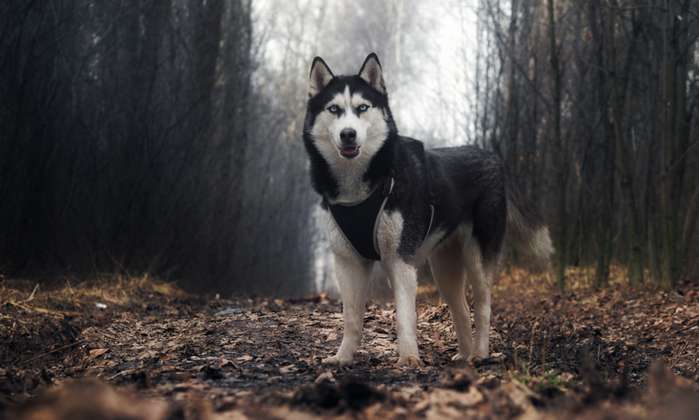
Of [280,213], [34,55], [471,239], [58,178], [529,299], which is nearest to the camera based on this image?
[471,239]

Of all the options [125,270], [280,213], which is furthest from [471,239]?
[280,213]

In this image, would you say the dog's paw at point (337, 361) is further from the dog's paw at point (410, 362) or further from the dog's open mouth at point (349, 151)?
the dog's open mouth at point (349, 151)

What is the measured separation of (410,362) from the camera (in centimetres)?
423

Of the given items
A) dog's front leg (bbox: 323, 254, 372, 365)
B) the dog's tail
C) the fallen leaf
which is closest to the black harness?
dog's front leg (bbox: 323, 254, 372, 365)

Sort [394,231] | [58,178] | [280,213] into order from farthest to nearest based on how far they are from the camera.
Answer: [280,213] → [58,178] → [394,231]

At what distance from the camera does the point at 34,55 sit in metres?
7.90

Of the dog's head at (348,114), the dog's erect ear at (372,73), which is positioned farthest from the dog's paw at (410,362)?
the dog's erect ear at (372,73)

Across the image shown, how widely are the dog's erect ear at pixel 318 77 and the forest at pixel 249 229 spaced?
1.80 m

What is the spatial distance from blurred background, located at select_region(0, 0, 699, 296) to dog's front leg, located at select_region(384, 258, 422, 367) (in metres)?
5.41

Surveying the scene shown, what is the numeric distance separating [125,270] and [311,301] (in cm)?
284

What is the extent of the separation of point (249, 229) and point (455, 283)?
472 inches

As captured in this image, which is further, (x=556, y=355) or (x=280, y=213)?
(x=280, y=213)

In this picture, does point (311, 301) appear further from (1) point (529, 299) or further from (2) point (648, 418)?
(2) point (648, 418)

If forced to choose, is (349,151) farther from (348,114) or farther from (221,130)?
(221,130)
